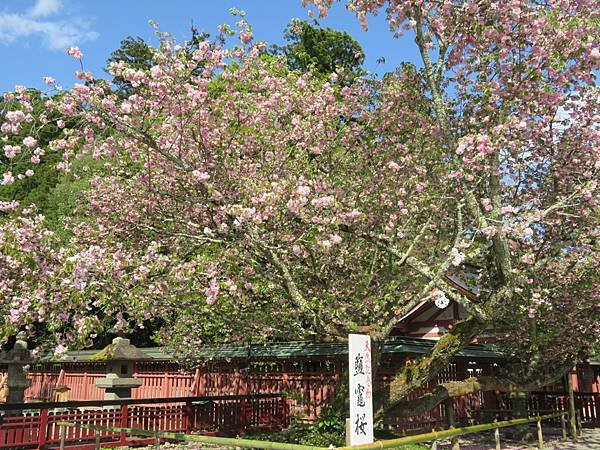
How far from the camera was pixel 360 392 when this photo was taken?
621 centimetres

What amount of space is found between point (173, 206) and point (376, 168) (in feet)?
13.8

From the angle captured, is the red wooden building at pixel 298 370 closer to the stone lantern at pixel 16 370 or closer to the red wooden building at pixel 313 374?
the red wooden building at pixel 313 374

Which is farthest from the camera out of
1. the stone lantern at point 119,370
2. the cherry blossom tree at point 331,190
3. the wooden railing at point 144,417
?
the stone lantern at point 119,370

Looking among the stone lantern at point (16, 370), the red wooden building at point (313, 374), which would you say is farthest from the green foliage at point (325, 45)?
the stone lantern at point (16, 370)

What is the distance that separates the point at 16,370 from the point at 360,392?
9529 mm

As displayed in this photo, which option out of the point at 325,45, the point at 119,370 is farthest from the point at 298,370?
the point at 325,45

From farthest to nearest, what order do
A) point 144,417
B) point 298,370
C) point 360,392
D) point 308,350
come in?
point 298,370, point 308,350, point 144,417, point 360,392

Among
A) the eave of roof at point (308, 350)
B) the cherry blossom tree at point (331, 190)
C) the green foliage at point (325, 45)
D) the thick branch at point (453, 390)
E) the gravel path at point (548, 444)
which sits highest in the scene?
the green foliage at point (325, 45)

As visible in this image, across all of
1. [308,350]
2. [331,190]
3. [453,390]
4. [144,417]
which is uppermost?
[331,190]

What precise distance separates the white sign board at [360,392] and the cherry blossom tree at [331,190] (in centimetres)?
211

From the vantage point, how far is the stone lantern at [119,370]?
12.9 meters

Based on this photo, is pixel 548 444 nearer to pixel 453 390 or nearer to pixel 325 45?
pixel 453 390

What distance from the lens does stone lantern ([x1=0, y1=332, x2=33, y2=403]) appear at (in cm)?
1218

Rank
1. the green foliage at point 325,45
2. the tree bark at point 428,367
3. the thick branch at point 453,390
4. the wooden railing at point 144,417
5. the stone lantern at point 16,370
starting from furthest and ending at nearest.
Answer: the green foliage at point 325,45 → the stone lantern at point 16,370 → the thick branch at point 453,390 → the wooden railing at point 144,417 → the tree bark at point 428,367
